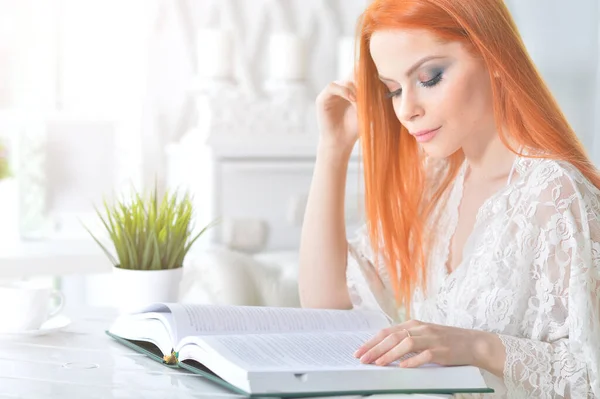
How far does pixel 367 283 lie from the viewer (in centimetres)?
192

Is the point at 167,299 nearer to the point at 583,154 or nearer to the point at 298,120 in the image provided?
→ the point at 583,154

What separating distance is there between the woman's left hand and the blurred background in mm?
1625

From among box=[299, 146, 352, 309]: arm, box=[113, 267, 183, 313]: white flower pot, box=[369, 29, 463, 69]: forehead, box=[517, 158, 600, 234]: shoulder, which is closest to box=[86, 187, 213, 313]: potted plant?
box=[113, 267, 183, 313]: white flower pot

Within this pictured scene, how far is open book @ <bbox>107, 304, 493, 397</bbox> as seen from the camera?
1.20m

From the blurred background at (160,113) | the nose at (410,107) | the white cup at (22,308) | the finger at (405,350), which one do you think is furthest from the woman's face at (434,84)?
the blurred background at (160,113)

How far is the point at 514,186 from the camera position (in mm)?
1646

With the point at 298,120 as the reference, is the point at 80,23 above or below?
above

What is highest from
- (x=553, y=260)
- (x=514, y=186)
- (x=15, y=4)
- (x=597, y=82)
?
(x=15, y=4)

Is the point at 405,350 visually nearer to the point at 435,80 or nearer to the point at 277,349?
the point at 277,349

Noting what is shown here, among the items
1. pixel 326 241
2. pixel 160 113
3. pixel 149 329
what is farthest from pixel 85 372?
Result: pixel 160 113

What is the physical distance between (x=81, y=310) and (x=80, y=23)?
5.27ft

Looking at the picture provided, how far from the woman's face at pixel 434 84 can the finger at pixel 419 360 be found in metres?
0.49

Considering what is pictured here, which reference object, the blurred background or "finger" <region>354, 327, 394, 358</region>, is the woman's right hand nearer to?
"finger" <region>354, 327, 394, 358</region>

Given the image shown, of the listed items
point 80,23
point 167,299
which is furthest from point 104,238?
point 167,299
